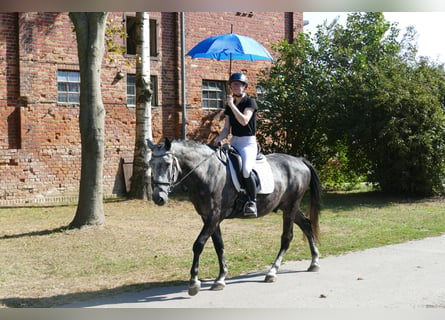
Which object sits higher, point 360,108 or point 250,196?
point 360,108

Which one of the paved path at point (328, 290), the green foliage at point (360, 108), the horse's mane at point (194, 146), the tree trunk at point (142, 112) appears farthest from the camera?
the green foliage at point (360, 108)

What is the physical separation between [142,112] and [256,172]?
9747 millimetres

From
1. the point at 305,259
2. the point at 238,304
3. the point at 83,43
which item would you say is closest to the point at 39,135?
the point at 83,43

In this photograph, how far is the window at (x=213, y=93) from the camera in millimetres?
21203

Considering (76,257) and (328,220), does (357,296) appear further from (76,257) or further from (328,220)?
(328,220)

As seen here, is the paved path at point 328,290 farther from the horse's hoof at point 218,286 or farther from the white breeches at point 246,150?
the white breeches at point 246,150

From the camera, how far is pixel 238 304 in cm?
606

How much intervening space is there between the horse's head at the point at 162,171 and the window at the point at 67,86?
12.9 metres

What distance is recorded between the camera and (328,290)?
6.59 meters

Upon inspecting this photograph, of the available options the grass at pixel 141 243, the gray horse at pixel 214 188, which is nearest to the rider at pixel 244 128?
the gray horse at pixel 214 188

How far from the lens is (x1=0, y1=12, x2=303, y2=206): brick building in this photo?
682 inches

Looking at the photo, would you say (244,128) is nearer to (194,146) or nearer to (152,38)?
(194,146)

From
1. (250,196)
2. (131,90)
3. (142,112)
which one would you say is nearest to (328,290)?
(250,196)

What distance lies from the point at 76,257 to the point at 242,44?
6.01m
